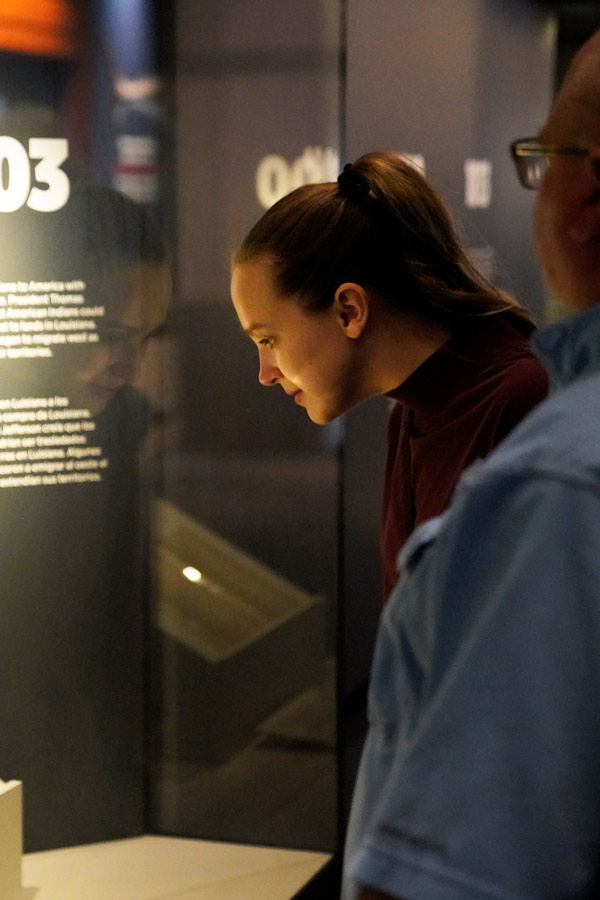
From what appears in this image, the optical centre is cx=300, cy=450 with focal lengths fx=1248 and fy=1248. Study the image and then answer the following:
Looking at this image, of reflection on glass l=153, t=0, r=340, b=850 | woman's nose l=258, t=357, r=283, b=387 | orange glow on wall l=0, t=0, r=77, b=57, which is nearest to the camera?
woman's nose l=258, t=357, r=283, b=387

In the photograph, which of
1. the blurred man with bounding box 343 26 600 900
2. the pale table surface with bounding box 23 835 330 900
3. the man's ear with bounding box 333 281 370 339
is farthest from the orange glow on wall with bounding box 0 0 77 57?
the blurred man with bounding box 343 26 600 900

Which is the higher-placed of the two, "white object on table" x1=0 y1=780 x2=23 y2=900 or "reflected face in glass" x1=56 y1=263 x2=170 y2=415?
"reflected face in glass" x1=56 y1=263 x2=170 y2=415

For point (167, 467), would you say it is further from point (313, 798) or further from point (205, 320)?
point (313, 798)

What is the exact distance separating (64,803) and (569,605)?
8.89ft

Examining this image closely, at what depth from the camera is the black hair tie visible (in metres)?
2.10

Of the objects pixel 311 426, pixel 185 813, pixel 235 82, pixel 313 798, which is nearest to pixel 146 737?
pixel 185 813

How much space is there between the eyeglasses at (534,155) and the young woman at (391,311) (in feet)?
2.22

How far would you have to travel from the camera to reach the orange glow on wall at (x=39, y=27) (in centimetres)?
287

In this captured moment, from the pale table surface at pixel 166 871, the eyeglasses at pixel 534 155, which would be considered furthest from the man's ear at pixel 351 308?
the pale table surface at pixel 166 871

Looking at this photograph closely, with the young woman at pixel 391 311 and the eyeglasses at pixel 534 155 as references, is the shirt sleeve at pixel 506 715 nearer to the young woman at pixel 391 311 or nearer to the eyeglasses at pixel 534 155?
the eyeglasses at pixel 534 155

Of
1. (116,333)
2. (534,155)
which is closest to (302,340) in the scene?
(534,155)

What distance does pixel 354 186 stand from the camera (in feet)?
6.91

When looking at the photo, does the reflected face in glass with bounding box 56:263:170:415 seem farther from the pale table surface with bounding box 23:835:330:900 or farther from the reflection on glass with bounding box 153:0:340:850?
the pale table surface with bounding box 23:835:330:900

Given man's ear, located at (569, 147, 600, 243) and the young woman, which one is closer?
man's ear, located at (569, 147, 600, 243)
